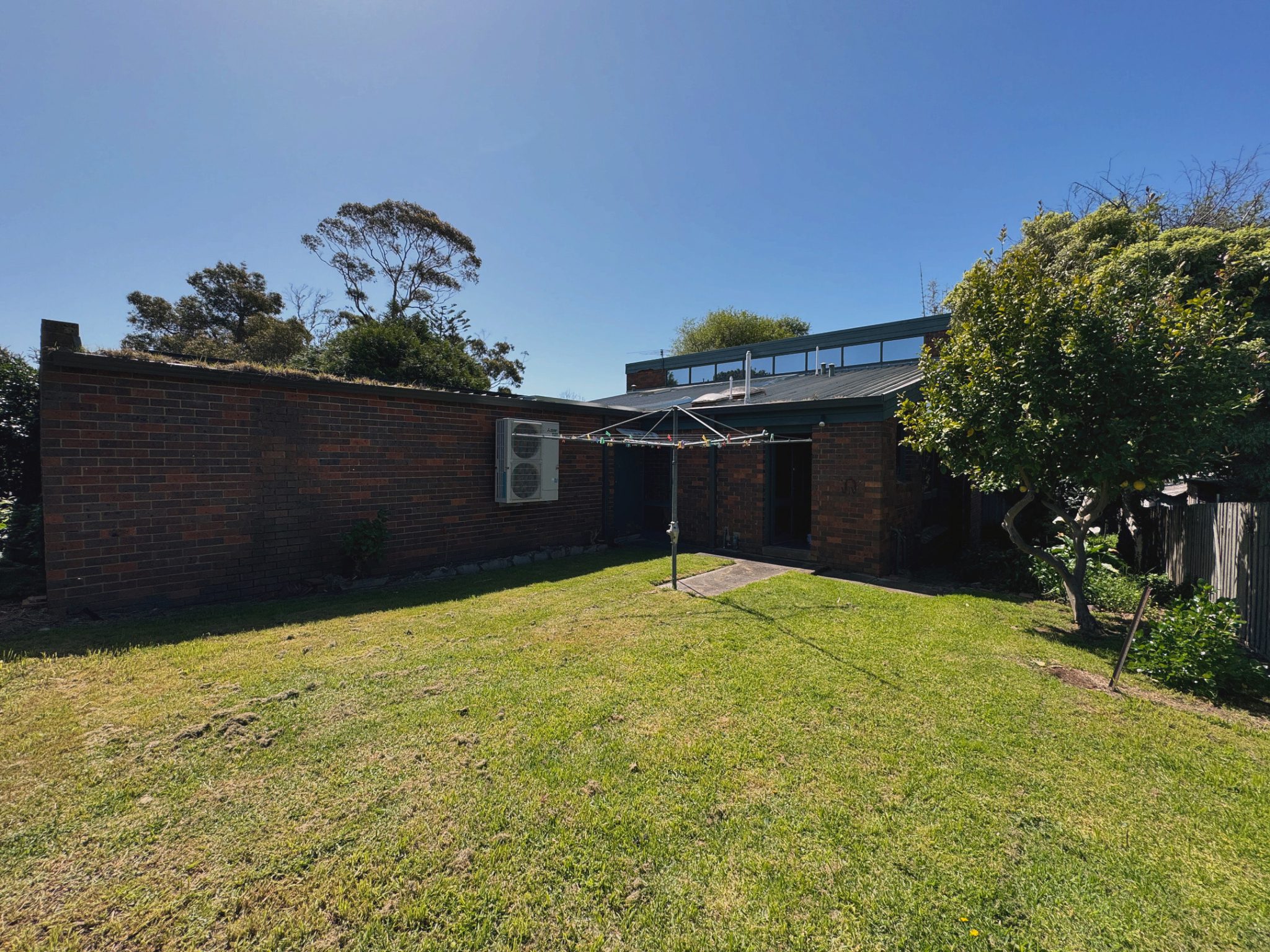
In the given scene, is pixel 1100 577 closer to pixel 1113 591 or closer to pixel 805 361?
pixel 1113 591

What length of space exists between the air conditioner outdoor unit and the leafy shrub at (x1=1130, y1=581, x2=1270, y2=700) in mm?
7188

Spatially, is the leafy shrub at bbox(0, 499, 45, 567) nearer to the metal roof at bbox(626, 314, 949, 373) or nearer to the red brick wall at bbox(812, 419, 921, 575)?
the red brick wall at bbox(812, 419, 921, 575)

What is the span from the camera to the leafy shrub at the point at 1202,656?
3574 mm

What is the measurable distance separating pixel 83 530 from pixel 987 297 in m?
9.76

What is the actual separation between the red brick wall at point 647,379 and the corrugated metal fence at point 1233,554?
57.1ft

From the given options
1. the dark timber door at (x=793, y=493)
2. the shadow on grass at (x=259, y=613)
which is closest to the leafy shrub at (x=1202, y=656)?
the shadow on grass at (x=259, y=613)

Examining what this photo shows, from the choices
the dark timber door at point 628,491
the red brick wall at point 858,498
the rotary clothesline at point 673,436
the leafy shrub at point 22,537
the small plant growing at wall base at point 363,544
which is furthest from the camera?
the dark timber door at point 628,491

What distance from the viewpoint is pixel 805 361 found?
18.7m

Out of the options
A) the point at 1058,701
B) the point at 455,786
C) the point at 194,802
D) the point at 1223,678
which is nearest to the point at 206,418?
the point at 194,802

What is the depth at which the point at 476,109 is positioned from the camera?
858cm

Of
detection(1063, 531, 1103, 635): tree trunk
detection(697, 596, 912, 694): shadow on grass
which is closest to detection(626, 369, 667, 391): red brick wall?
detection(697, 596, 912, 694): shadow on grass

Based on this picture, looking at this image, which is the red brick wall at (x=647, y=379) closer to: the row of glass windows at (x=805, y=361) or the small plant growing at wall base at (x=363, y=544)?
the row of glass windows at (x=805, y=361)

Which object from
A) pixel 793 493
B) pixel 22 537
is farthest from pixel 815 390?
pixel 22 537

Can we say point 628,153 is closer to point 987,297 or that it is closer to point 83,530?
point 987,297
